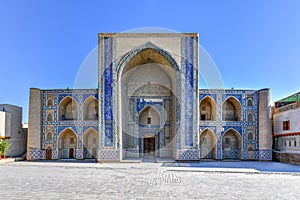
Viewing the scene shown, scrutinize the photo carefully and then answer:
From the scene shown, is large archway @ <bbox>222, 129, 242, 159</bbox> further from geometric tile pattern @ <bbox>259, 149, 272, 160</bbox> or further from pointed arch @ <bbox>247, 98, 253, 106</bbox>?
pointed arch @ <bbox>247, 98, 253, 106</bbox>

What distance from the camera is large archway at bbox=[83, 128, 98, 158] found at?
18.6 meters

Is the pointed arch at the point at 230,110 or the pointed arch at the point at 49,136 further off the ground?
the pointed arch at the point at 230,110

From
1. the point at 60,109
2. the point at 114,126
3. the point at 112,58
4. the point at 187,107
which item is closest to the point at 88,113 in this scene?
the point at 60,109

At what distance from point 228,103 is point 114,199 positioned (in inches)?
594

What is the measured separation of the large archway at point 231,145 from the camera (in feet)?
59.9

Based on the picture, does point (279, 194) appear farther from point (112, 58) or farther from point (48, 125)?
point (48, 125)

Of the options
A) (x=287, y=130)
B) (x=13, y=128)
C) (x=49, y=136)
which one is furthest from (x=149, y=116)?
(x=13, y=128)

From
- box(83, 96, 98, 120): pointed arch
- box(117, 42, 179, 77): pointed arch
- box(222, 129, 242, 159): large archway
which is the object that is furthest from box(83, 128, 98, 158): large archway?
box(222, 129, 242, 159): large archway

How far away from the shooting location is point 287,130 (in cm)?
1619

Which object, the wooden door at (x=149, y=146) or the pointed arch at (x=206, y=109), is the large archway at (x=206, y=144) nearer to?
the pointed arch at (x=206, y=109)

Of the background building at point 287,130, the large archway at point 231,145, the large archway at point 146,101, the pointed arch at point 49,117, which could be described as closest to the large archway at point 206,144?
the large archway at point 231,145

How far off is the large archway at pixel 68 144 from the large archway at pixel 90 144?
0.99m

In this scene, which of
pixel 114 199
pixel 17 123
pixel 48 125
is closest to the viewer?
pixel 114 199

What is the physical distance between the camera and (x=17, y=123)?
65.7 feet
